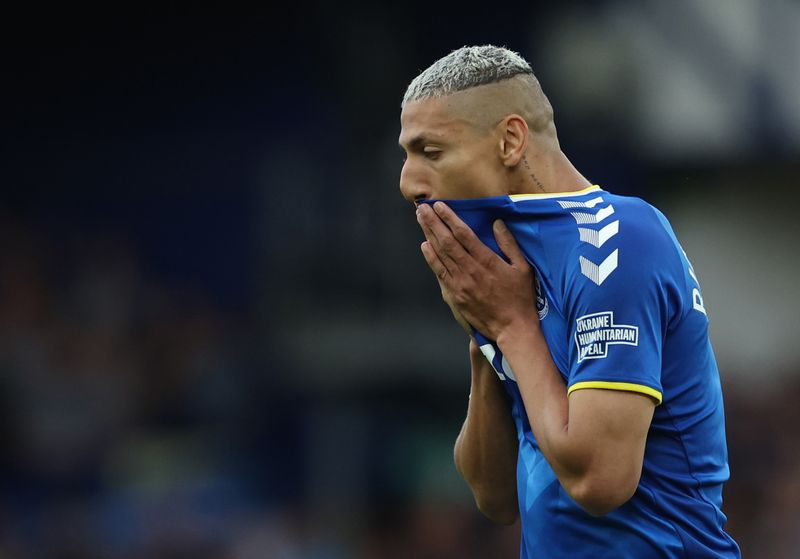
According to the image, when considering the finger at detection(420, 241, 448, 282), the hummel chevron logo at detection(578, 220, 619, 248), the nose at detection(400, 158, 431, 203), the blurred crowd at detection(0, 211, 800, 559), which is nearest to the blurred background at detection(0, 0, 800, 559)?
the blurred crowd at detection(0, 211, 800, 559)

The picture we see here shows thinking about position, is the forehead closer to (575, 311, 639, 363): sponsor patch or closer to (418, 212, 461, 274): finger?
(418, 212, 461, 274): finger

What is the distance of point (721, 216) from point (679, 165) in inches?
46.5

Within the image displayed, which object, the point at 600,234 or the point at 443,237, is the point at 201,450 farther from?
the point at 600,234

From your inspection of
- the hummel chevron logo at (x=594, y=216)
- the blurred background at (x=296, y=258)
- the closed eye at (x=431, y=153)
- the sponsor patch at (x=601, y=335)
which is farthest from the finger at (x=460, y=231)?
the blurred background at (x=296, y=258)

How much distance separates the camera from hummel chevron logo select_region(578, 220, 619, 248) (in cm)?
256

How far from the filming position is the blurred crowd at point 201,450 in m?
9.52

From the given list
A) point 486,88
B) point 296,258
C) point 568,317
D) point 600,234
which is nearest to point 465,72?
point 486,88

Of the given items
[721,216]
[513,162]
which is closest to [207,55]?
[721,216]

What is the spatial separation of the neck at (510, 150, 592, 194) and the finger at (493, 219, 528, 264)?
3.7 inches

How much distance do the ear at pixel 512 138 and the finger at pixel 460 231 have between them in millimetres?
167

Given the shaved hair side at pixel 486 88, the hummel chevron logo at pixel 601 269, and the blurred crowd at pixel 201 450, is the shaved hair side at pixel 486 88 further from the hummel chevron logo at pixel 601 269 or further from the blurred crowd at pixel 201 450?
the blurred crowd at pixel 201 450

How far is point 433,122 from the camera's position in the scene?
2760 millimetres

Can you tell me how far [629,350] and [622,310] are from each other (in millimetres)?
81

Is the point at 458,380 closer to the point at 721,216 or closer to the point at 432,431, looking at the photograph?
the point at 432,431
